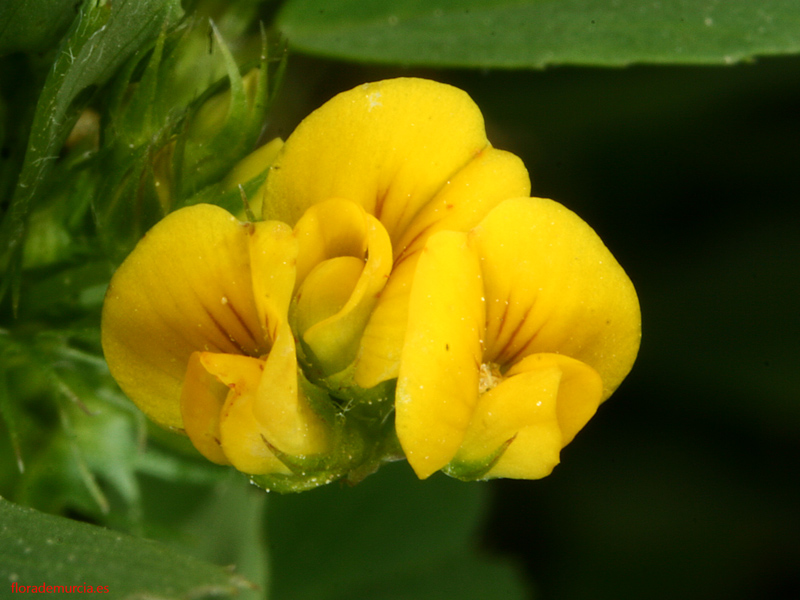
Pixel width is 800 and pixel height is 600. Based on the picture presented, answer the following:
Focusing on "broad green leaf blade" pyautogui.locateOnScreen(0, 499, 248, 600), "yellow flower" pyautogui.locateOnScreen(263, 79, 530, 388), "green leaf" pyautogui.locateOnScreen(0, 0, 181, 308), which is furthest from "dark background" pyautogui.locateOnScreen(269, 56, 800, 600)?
"broad green leaf blade" pyautogui.locateOnScreen(0, 499, 248, 600)

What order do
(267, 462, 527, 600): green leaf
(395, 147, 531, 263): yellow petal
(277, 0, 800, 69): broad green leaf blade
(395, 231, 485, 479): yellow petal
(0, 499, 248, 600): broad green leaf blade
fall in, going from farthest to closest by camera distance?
(267, 462, 527, 600): green leaf < (277, 0, 800, 69): broad green leaf blade < (395, 147, 531, 263): yellow petal < (395, 231, 485, 479): yellow petal < (0, 499, 248, 600): broad green leaf blade

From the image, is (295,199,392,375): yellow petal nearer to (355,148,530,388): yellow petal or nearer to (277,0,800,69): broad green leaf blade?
(355,148,530,388): yellow petal

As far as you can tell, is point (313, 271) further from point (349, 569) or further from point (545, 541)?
point (545, 541)

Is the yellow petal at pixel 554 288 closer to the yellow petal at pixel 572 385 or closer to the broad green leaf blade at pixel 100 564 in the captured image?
the yellow petal at pixel 572 385

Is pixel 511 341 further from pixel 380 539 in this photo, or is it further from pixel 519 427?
pixel 380 539

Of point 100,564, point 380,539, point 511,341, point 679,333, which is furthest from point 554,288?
point 679,333

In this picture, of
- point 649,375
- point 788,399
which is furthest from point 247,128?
point 788,399

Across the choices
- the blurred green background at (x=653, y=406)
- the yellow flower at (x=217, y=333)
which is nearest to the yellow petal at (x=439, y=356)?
the yellow flower at (x=217, y=333)

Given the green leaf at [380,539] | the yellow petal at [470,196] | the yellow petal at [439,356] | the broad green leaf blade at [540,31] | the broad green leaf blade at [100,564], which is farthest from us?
the green leaf at [380,539]
